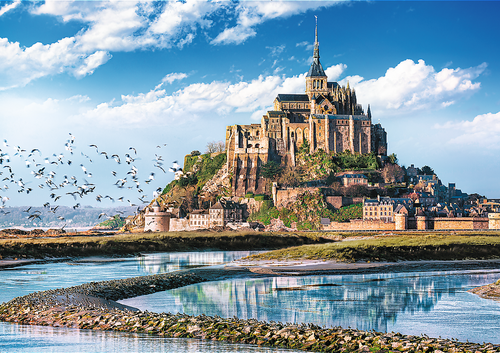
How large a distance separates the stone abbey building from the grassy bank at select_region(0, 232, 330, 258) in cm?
2275

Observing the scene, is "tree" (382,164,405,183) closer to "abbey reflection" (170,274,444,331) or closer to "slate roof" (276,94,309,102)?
"slate roof" (276,94,309,102)

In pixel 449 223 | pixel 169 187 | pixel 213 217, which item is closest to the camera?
pixel 449 223

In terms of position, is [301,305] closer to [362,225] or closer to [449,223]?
[362,225]

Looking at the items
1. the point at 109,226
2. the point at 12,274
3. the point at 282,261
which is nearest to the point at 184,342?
the point at 12,274

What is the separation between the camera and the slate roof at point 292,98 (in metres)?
81.2

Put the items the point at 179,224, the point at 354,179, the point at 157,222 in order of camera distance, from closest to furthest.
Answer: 1. the point at 157,222
2. the point at 179,224
3. the point at 354,179

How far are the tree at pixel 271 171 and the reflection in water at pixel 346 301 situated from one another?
4967cm

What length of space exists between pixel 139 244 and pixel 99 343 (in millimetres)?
33096

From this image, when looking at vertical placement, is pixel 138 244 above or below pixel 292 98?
below

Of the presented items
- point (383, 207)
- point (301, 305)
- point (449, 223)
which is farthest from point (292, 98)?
point (301, 305)

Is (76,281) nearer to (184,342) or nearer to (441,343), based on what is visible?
(184,342)

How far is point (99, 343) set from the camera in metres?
10.7

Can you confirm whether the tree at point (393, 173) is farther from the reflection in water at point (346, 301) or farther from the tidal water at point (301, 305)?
the reflection in water at point (346, 301)

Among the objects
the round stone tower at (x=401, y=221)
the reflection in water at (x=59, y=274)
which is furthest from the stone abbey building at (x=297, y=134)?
the reflection in water at (x=59, y=274)
